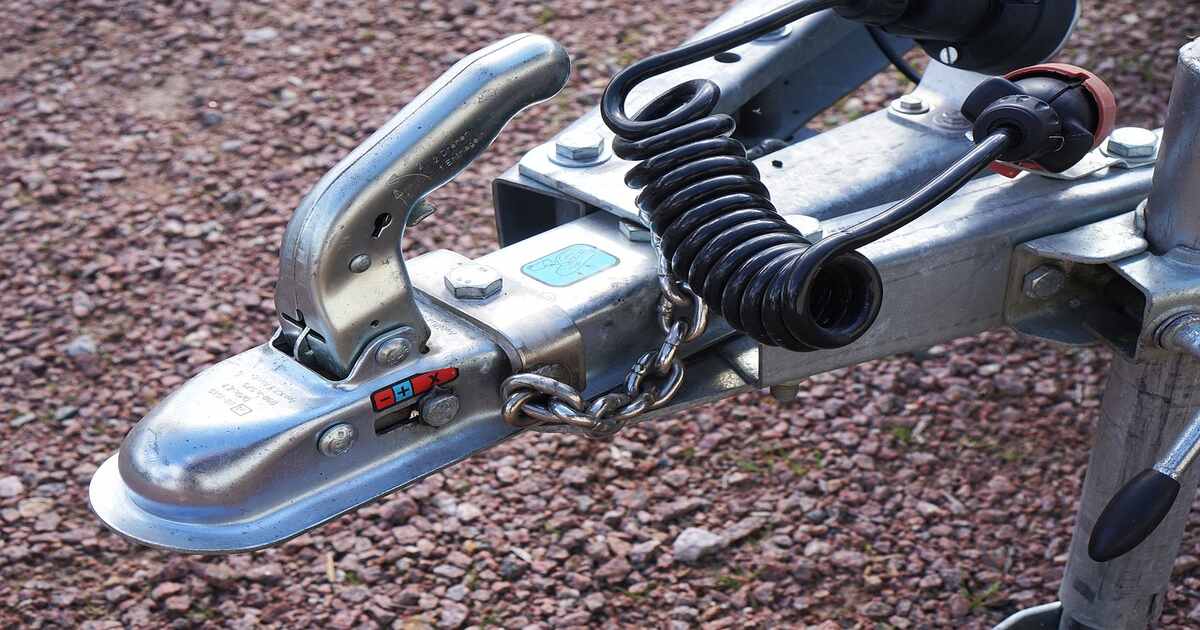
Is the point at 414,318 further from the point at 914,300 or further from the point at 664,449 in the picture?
the point at 664,449

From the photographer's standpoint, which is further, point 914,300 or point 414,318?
point 914,300

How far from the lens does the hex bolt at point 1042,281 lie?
1.67 meters

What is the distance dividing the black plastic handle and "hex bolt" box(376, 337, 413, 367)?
0.74 m

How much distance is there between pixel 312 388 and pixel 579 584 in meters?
1.23

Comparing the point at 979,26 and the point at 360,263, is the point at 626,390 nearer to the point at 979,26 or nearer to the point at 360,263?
the point at 360,263

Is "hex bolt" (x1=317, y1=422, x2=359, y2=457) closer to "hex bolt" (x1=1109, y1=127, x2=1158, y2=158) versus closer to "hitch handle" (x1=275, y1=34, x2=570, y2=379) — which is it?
"hitch handle" (x1=275, y1=34, x2=570, y2=379)

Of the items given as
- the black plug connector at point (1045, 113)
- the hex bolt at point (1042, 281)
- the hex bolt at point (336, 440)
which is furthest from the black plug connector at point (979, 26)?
the hex bolt at point (336, 440)

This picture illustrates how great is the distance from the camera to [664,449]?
9.43 feet

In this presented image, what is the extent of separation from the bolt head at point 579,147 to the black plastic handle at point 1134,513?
781mm

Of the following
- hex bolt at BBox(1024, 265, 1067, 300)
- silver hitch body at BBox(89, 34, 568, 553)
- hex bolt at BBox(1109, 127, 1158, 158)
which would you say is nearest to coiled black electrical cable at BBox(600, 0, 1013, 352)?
silver hitch body at BBox(89, 34, 568, 553)

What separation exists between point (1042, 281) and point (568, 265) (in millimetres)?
574

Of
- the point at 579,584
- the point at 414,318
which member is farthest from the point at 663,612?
the point at 414,318

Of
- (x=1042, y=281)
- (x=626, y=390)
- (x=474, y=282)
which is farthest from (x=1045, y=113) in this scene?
(x=474, y=282)

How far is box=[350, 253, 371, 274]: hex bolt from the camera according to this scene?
1.43 metres
